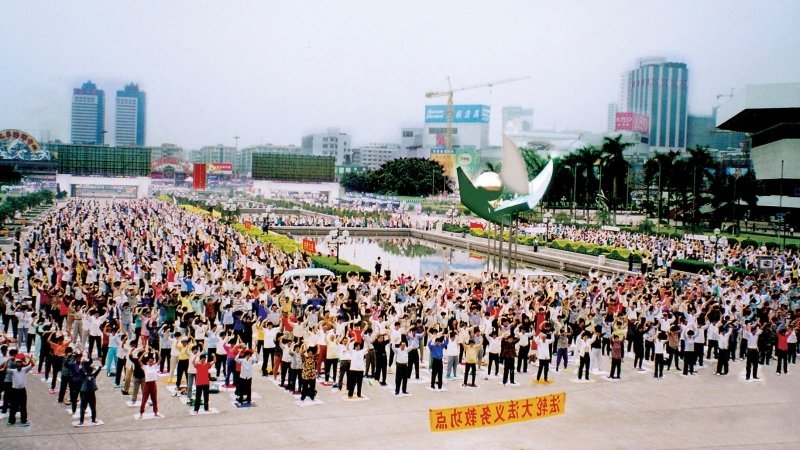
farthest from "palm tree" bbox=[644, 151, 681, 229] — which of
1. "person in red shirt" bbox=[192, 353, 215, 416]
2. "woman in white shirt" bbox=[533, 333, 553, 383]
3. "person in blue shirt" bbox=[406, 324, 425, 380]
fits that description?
"person in red shirt" bbox=[192, 353, 215, 416]

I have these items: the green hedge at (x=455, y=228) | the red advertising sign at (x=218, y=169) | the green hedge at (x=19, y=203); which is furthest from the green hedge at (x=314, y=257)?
the red advertising sign at (x=218, y=169)

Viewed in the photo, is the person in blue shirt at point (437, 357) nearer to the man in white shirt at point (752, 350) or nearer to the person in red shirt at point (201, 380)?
the person in red shirt at point (201, 380)

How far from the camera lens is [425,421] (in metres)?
13.1

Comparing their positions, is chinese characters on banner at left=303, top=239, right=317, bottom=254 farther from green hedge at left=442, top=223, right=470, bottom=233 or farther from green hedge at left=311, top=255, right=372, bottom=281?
green hedge at left=442, top=223, right=470, bottom=233

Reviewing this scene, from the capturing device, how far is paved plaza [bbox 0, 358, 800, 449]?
462 inches

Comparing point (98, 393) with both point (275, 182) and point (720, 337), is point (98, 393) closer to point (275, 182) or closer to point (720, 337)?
point (720, 337)

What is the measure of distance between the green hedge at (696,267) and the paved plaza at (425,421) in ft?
58.6

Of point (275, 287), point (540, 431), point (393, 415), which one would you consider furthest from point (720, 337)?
point (275, 287)

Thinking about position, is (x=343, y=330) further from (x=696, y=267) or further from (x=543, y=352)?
(x=696, y=267)

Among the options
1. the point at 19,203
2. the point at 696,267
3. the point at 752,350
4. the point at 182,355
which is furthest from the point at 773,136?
the point at 182,355

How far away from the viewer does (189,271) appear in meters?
26.1

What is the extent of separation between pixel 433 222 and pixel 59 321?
52.6 metres

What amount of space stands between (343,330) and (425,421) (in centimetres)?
381

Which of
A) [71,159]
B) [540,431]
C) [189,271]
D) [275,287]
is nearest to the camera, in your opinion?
[540,431]
